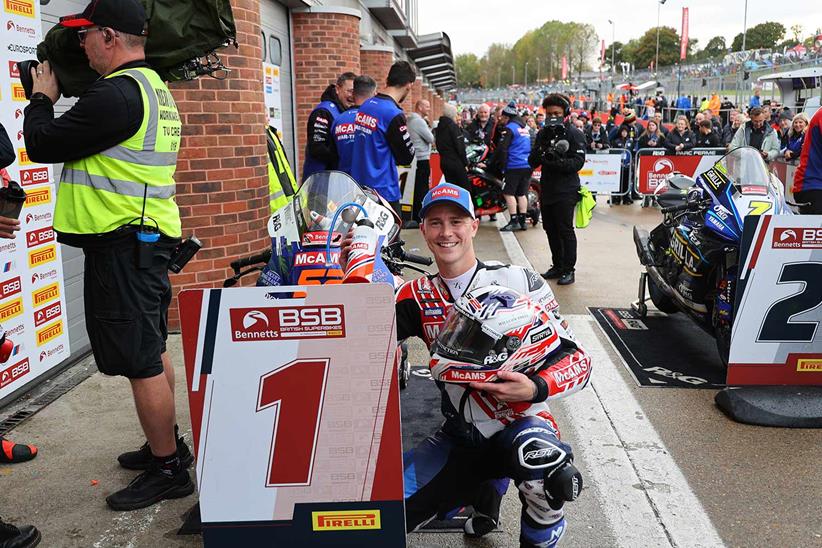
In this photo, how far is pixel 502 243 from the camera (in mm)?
10500

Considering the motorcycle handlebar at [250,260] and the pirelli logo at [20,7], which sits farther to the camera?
the pirelli logo at [20,7]

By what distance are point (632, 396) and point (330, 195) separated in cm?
231

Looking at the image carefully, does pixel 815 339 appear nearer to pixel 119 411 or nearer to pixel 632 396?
pixel 632 396

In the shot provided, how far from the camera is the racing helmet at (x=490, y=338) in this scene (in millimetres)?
2609

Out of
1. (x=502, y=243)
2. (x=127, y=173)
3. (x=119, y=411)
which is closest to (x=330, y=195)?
(x=127, y=173)

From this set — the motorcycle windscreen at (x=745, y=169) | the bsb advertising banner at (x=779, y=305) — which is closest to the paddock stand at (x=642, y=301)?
the motorcycle windscreen at (x=745, y=169)

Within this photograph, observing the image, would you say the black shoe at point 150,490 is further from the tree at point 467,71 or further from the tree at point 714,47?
the tree at point 467,71

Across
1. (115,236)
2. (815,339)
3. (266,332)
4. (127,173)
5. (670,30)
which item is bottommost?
(815,339)

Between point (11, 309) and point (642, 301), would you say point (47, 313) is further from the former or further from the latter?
point (642, 301)

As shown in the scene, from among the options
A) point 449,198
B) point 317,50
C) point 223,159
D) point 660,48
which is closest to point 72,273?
point 223,159

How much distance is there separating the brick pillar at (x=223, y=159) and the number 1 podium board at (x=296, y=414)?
11.9ft

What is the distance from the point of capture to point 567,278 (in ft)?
26.1

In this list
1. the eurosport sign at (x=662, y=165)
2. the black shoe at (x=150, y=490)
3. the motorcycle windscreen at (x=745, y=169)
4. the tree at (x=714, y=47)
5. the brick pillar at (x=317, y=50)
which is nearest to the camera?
the black shoe at (x=150, y=490)

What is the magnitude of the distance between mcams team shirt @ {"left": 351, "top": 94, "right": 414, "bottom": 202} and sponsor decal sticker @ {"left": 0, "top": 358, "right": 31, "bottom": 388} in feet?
10.5
